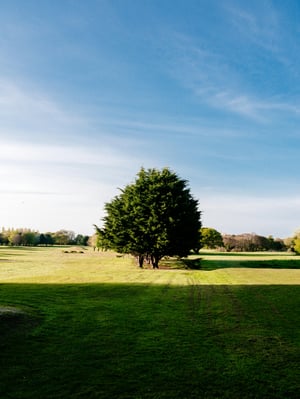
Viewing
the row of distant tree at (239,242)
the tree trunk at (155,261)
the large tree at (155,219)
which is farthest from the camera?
the row of distant tree at (239,242)

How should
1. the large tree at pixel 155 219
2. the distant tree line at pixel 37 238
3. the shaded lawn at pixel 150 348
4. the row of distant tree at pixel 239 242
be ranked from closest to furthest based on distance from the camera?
1. the shaded lawn at pixel 150 348
2. the large tree at pixel 155 219
3. the row of distant tree at pixel 239 242
4. the distant tree line at pixel 37 238

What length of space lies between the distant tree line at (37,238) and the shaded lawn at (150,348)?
136541mm

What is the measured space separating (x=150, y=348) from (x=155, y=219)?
1145 inches

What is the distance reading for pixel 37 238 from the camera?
155000 millimetres

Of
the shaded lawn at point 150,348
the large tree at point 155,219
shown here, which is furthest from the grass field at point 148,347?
the large tree at point 155,219

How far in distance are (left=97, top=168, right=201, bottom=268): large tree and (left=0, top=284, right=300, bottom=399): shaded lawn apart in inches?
846

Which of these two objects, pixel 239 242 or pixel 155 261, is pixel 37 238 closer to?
pixel 239 242

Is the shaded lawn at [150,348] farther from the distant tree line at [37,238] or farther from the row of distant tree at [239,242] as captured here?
the distant tree line at [37,238]

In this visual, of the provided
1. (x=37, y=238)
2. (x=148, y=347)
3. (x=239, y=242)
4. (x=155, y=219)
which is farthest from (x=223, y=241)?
(x=148, y=347)

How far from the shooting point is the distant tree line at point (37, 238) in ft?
479

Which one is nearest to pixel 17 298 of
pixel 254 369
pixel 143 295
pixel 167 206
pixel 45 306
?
pixel 45 306

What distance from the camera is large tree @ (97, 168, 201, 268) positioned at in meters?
38.8

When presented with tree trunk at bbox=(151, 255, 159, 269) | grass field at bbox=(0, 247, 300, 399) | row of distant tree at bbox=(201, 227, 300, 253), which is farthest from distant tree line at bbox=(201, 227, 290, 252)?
grass field at bbox=(0, 247, 300, 399)

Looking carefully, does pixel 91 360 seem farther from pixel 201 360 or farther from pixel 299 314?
pixel 299 314
